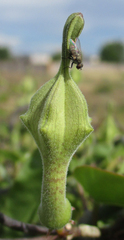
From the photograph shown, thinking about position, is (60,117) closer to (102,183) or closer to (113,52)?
(102,183)

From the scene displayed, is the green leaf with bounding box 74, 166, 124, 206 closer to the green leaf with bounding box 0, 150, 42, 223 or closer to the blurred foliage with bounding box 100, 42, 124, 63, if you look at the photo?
the green leaf with bounding box 0, 150, 42, 223

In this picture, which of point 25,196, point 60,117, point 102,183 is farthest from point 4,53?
point 60,117

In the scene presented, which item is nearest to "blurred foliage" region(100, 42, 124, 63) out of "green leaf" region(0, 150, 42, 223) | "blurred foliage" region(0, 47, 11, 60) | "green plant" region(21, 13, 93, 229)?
"blurred foliage" region(0, 47, 11, 60)

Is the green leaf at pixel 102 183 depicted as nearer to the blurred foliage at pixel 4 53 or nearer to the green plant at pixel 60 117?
the green plant at pixel 60 117

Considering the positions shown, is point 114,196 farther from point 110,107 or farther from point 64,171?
point 110,107

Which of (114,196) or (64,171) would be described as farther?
(114,196)

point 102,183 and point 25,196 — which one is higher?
point 102,183

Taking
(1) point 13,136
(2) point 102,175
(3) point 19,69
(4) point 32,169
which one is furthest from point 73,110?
(3) point 19,69
